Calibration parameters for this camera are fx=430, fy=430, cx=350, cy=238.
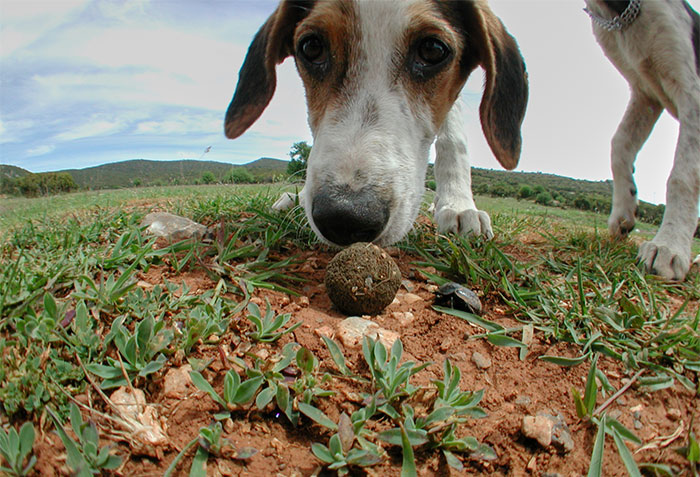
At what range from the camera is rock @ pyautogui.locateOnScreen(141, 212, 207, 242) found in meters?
2.63

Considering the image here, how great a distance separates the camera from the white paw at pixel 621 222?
168 inches

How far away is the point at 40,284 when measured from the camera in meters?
1.79

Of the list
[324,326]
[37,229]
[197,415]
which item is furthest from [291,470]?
[37,229]

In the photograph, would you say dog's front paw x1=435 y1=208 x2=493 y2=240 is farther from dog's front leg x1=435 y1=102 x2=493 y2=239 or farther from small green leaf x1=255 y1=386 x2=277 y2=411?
small green leaf x1=255 y1=386 x2=277 y2=411

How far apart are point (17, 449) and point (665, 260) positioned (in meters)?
3.67

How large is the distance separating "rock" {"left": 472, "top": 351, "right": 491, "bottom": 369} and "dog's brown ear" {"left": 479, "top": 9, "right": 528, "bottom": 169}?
2.05m

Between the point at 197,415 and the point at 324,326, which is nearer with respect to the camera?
the point at 197,415

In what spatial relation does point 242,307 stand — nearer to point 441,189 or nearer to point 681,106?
point 441,189

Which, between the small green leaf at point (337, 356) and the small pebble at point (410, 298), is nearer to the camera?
the small green leaf at point (337, 356)

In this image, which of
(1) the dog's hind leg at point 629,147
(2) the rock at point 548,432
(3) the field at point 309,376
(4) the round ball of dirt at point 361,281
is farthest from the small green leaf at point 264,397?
(1) the dog's hind leg at point 629,147

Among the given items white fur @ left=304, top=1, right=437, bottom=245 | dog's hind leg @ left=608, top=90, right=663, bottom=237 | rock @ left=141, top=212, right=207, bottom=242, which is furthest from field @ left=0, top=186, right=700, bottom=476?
dog's hind leg @ left=608, top=90, right=663, bottom=237

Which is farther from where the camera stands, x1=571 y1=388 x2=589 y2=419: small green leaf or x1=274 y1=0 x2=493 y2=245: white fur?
x1=274 y1=0 x2=493 y2=245: white fur

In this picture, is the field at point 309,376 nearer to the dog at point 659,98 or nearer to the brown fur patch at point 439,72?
the brown fur patch at point 439,72

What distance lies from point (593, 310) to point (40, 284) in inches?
96.7
